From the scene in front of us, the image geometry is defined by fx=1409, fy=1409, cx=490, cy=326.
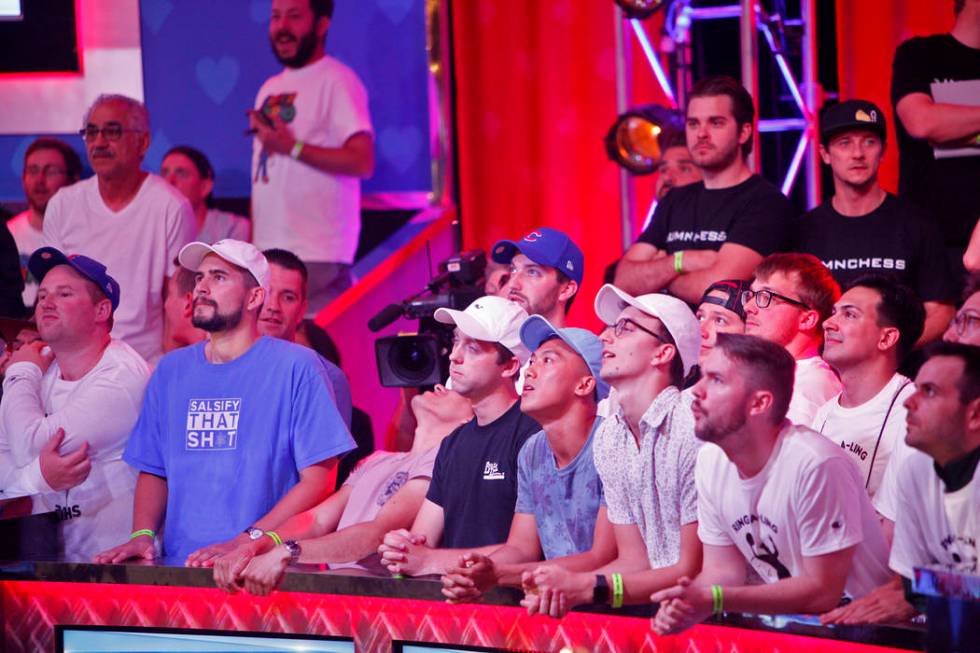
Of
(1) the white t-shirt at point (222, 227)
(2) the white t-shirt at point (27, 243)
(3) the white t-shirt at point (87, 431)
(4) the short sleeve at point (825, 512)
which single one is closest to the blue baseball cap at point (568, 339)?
(4) the short sleeve at point (825, 512)

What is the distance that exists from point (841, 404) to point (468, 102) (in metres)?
4.07

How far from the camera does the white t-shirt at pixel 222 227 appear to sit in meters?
7.29

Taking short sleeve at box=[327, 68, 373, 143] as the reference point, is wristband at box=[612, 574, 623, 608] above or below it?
below

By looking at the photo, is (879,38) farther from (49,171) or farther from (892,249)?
(49,171)

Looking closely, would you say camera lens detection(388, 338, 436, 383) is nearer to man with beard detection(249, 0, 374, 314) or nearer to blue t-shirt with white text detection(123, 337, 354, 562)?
blue t-shirt with white text detection(123, 337, 354, 562)

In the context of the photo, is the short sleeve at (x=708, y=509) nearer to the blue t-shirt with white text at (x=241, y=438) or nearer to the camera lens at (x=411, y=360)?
the blue t-shirt with white text at (x=241, y=438)

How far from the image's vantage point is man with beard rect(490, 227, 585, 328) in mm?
5062

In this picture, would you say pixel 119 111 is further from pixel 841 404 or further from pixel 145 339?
pixel 841 404

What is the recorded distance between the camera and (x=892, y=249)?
15.7ft

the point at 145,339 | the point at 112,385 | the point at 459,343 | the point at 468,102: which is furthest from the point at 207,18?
the point at 459,343

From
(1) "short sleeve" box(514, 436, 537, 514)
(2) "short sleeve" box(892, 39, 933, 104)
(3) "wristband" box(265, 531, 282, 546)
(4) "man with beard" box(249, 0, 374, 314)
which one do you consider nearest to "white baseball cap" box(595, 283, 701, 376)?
(1) "short sleeve" box(514, 436, 537, 514)

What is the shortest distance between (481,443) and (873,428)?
1.16 meters

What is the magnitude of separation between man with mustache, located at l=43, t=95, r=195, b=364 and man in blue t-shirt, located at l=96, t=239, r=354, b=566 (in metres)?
1.62

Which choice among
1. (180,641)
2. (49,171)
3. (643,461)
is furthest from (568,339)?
Result: (49,171)
